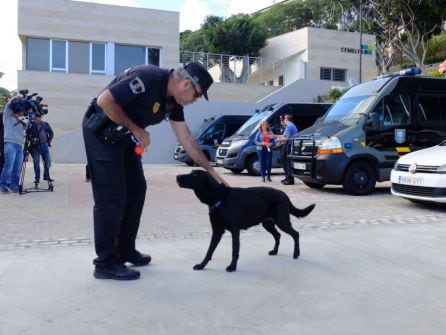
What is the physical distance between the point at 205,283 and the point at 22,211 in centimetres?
493

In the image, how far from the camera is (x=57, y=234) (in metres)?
6.33

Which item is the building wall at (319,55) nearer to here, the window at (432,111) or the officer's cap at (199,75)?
the window at (432,111)

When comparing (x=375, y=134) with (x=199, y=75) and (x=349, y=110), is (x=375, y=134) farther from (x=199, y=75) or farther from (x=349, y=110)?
(x=199, y=75)

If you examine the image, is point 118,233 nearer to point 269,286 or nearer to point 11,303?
point 11,303

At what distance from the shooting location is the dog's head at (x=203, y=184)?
14.4ft

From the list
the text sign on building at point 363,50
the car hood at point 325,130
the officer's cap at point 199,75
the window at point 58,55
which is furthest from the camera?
the text sign on building at point 363,50

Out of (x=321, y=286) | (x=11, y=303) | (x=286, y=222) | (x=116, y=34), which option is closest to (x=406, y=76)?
(x=286, y=222)

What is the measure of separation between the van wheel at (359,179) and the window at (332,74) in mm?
25986

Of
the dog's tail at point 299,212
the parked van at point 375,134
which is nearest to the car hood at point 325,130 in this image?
the parked van at point 375,134

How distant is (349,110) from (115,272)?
302 inches

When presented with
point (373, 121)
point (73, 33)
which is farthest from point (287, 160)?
point (73, 33)

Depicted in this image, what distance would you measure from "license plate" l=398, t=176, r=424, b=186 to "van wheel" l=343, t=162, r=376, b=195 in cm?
165

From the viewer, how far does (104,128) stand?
4086 millimetres

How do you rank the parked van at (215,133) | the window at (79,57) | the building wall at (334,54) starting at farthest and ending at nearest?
the building wall at (334,54) → the window at (79,57) → the parked van at (215,133)
